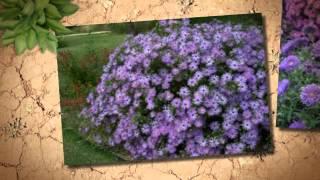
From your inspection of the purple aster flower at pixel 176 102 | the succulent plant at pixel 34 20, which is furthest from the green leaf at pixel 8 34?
the purple aster flower at pixel 176 102

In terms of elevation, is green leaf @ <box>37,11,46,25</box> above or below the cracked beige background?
above

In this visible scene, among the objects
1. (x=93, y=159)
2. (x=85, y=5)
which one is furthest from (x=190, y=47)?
(x=93, y=159)

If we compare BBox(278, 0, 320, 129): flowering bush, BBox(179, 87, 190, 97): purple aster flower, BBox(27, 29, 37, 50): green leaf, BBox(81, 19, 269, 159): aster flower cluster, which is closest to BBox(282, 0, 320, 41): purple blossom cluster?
BBox(278, 0, 320, 129): flowering bush

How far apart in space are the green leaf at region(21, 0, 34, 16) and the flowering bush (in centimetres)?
88

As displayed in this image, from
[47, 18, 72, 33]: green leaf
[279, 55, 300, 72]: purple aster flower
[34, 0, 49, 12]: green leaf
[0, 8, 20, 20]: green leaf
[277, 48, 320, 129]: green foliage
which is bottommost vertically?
[277, 48, 320, 129]: green foliage

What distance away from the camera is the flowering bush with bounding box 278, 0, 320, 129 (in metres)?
1.62

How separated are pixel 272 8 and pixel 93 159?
2.68 feet

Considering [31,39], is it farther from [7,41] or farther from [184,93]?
[184,93]

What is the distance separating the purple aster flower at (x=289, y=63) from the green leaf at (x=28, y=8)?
2.92 feet

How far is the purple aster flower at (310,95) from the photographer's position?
1621 millimetres

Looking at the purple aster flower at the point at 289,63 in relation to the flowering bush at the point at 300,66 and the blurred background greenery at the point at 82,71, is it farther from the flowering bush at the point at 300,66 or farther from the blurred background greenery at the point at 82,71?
the blurred background greenery at the point at 82,71

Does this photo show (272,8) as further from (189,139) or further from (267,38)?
(189,139)

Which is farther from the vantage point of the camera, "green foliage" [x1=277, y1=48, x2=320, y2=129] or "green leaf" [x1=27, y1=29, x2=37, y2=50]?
"green leaf" [x1=27, y1=29, x2=37, y2=50]

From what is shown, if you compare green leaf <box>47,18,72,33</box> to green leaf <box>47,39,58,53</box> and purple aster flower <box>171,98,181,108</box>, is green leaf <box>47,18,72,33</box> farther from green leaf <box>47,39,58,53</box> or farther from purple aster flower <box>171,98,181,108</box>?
purple aster flower <box>171,98,181,108</box>
